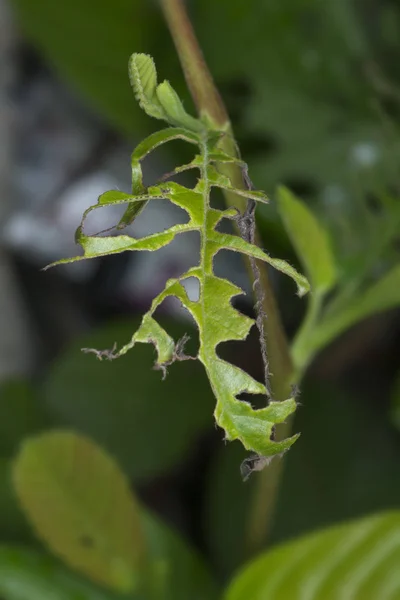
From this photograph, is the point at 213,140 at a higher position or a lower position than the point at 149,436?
higher

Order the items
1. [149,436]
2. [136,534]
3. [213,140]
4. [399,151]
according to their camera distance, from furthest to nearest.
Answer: [149,436] < [399,151] < [136,534] < [213,140]

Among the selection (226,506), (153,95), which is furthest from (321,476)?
(153,95)

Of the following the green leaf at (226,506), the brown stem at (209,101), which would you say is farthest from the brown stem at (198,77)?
the green leaf at (226,506)

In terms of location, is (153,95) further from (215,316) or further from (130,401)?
(130,401)

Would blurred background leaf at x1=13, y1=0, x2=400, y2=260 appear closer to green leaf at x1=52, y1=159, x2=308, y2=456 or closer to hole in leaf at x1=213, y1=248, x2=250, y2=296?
hole in leaf at x1=213, y1=248, x2=250, y2=296

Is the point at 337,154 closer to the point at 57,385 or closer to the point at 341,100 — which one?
the point at 341,100

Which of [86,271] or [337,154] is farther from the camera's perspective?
[86,271]

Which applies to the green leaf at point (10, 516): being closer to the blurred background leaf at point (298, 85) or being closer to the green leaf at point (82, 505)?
the green leaf at point (82, 505)

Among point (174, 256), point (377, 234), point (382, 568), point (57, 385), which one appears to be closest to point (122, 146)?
point (174, 256)

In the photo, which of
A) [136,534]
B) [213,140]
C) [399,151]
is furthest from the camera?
[399,151]
